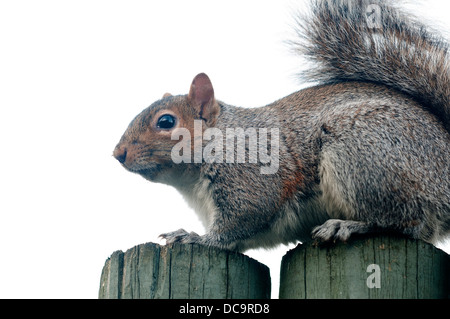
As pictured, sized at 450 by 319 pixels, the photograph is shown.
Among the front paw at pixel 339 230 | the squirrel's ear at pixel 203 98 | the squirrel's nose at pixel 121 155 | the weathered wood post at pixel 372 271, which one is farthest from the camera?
the squirrel's ear at pixel 203 98

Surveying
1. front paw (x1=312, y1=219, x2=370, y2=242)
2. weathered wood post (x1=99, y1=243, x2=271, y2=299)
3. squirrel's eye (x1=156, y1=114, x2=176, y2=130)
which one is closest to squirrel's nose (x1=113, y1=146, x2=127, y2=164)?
squirrel's eye (x1=156, y1=114, x2=176, y2=130)

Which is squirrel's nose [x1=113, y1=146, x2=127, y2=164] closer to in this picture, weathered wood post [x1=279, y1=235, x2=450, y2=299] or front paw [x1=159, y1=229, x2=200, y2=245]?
front paw [x1=159, y1=229, x2=200, y2=245]

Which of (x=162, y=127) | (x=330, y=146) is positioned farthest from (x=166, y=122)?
(x=330, y=146)

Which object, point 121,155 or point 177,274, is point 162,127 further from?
point 177,274

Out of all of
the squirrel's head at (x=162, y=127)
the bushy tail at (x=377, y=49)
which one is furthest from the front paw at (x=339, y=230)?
the squirrel's head at (x=162, y=127)

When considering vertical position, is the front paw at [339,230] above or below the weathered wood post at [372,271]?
above

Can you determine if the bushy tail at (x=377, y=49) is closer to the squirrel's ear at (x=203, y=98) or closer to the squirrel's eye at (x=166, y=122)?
the squirrel's ear at (x=203, y=98)
